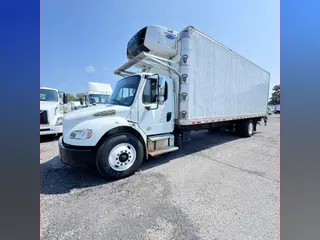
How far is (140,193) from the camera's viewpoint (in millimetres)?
2670

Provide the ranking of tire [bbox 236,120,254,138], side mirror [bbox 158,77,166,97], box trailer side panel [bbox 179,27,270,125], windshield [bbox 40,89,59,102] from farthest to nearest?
1. tire [bbox 236,120,254,138]
2. windshield [bbox 40,89,59,102]
3. box trailer side panel [bbox 179,27,270,125]
4. side mirror [bbox 158,77,166,97]

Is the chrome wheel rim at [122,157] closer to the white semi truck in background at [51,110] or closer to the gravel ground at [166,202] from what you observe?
the gravel ground at [166,202]

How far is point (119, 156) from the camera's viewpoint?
3.25m

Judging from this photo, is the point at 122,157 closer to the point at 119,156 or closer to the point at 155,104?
the point at 119,156

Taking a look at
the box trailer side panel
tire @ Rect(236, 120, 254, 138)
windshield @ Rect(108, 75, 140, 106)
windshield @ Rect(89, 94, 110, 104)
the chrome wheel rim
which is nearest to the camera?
the chrome wheel rim

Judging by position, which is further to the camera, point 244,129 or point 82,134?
point 244,129

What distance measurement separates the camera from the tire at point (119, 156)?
307 cm

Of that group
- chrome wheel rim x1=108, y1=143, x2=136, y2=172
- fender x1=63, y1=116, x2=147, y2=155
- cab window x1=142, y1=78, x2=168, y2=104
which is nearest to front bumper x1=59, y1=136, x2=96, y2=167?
fender x1=63, y1=116, x2=147, y2=155

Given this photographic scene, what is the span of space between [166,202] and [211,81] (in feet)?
13.0

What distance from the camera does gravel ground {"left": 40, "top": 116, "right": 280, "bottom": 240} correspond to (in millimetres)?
1845

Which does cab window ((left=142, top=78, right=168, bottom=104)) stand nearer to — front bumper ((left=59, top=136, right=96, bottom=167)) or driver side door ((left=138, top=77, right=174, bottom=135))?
driver side door ((left=138, top=77, right=174, bottom=135))

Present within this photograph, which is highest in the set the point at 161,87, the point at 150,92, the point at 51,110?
the point at 161,87

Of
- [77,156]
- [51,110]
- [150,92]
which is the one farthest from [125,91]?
[51,110]

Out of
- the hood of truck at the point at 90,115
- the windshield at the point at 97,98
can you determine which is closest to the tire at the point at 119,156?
the hood of truck at the point at 90,115
